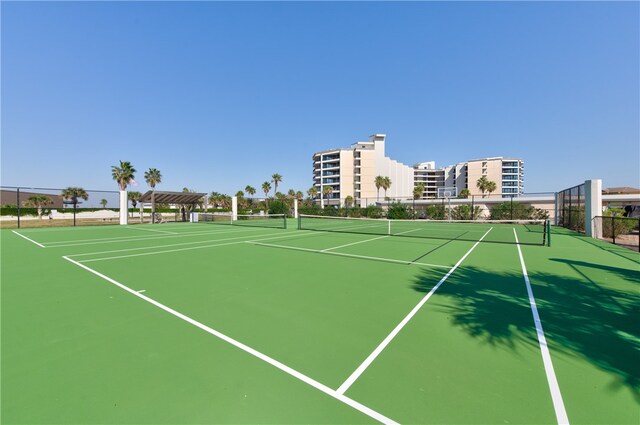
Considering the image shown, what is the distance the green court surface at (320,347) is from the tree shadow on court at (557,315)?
3 cm

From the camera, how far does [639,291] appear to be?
568 cm

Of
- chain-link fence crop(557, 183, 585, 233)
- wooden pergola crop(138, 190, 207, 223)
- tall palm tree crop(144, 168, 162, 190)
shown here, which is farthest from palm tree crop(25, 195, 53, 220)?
chain-link fence crop(557, 183, 585, 233)

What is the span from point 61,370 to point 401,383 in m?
3.66

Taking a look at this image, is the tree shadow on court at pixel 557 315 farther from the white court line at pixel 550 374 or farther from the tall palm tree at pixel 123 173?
the tall palm tree at pixel 123 173

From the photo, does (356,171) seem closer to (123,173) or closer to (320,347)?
(123,173)

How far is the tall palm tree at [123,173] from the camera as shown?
44.7 metres

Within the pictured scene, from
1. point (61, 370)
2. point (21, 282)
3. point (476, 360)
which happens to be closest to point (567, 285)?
point (476, 360)

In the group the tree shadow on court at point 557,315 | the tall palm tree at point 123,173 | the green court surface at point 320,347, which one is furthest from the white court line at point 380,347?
the tall palm tree at point 123,173

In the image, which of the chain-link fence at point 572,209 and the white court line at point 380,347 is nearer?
the white court line at point 380,347

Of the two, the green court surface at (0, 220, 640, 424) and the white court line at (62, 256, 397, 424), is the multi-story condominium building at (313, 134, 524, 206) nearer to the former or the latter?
the green court surface at (0, 220, 640, 424)

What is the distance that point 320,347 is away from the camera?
341 cm

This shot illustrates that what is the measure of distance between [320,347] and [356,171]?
88.4m

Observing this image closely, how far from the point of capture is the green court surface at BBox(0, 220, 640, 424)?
7.85 ft

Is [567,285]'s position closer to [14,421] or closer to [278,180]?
[14,421]
